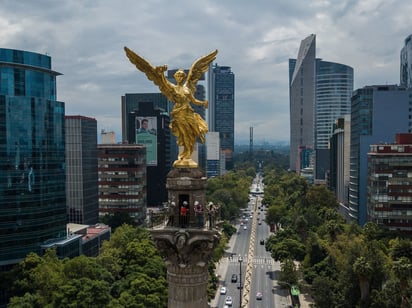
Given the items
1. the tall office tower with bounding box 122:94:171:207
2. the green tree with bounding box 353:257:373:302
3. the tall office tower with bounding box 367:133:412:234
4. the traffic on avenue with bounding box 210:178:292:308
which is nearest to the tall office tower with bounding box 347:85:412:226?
the tall office tower with bounding box 367:133:412:234

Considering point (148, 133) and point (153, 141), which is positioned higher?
point (148, 133)

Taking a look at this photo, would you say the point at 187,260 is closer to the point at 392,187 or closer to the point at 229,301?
the point at 229,301

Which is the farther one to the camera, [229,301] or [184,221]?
[229,301]

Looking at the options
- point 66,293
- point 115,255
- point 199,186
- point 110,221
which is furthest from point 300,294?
point 199,186

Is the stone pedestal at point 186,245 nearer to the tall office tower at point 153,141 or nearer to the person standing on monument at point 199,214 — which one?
the person standing on monument at point 199,214

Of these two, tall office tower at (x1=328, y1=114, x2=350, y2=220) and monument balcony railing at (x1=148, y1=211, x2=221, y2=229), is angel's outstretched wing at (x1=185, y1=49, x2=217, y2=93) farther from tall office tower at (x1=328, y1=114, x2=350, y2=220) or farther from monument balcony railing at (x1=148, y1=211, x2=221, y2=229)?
tall office tower at (x1=328, y1=114, x2=350, y2=220)

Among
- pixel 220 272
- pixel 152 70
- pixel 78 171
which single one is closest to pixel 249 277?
pixel 220 272
